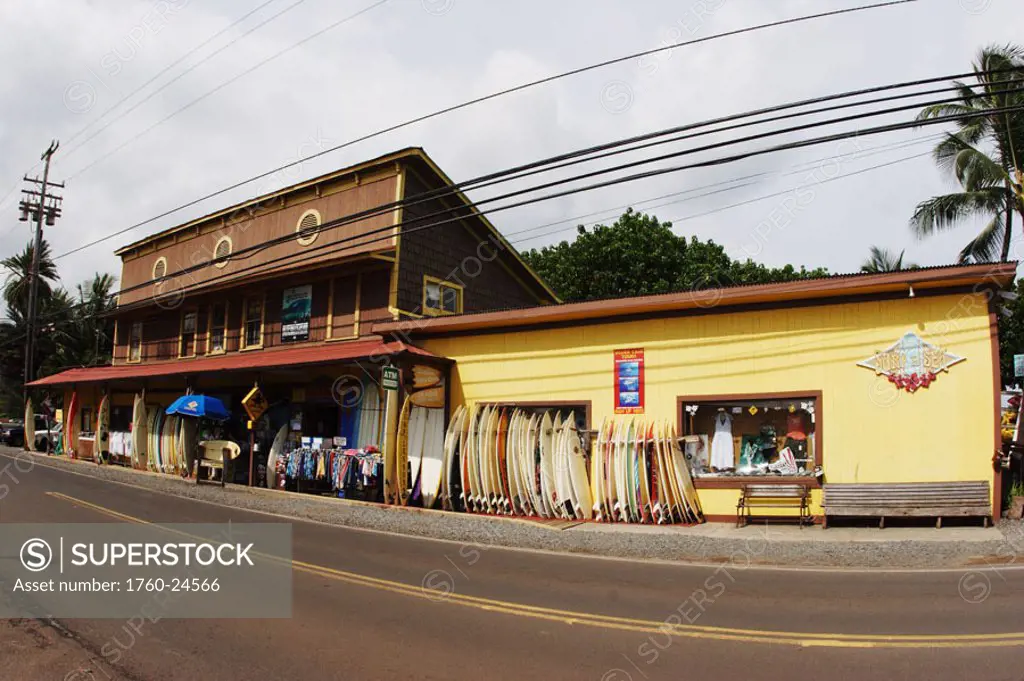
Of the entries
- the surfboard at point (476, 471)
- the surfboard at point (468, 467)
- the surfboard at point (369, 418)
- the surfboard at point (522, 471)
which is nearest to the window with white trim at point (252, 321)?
the surfboard at point (369, 418)

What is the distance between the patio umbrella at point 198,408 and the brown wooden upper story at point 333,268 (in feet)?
9.83

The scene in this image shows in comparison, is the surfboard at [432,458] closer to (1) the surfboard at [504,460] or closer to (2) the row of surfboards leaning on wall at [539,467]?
(2) the row of surfboards leaning on wall at [539,467]

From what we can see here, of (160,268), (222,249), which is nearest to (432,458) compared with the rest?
(222,249)

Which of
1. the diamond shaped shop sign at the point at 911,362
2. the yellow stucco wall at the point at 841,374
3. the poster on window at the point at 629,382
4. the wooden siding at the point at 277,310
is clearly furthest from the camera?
the wooden siding at the point at 277,310

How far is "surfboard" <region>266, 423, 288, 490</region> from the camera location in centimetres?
1925

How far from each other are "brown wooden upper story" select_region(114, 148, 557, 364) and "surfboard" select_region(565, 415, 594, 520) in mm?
6760

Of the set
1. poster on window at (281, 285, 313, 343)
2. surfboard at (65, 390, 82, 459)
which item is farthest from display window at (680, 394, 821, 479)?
surfboard at (65, 390, 82, 459)

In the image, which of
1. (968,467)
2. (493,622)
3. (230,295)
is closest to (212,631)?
(493,622)

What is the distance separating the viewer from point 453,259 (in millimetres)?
22844

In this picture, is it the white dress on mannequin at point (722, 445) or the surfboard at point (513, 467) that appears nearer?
the white dress on mannequin at point (722, 445)

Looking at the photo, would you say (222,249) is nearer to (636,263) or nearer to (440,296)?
(440,296)

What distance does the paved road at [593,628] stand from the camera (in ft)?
17.2

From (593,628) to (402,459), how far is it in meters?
10.2

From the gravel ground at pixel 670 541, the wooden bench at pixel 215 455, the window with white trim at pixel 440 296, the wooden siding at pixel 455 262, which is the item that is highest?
Result: the wooden siding at pixel 455 262
